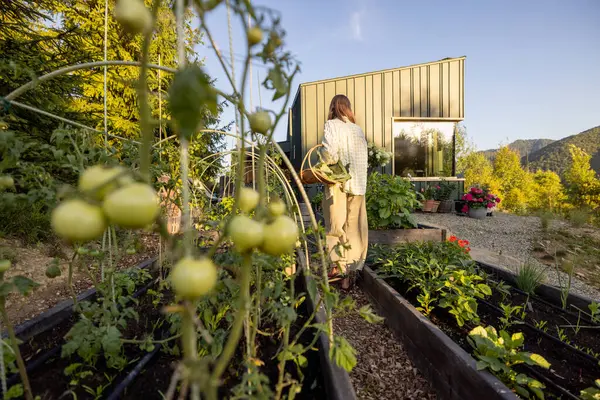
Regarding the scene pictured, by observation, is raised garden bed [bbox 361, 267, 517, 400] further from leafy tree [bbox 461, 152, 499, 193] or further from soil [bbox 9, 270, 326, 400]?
Result: leafy tree [bbox 461, 152, 499, 193]

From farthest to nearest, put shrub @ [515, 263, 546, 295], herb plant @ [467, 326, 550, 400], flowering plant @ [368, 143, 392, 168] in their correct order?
flowering plant @ [368, 143, 392, 168], shrub @ [515, 263, 546, 295], herb plant @ [467, 326, 550, 400]

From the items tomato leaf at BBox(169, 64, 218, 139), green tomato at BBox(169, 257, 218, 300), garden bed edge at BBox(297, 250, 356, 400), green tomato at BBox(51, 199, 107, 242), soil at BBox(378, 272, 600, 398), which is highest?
tomato leaf at BBox(169, 64, 218, 139)

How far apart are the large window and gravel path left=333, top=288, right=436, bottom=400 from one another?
273 inches

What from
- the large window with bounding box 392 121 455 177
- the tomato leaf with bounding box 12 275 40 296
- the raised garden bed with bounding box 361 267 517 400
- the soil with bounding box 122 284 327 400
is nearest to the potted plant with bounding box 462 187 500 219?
the large window with bounding box 392 121 455 177

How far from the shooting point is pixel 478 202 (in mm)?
7430

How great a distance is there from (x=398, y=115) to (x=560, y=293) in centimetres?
690

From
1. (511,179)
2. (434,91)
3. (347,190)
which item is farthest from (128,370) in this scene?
(511,179)

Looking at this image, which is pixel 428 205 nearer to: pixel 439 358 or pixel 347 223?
pixel 347 223

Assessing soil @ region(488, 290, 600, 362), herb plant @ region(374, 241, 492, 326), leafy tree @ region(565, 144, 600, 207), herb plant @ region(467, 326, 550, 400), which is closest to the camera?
herb plant @ region(467, 326, 550, 400)

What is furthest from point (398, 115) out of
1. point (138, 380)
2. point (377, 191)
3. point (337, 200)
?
point (138, 380)

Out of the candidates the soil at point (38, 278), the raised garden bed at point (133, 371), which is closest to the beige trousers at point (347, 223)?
the raised garden bed at point (133, 371)

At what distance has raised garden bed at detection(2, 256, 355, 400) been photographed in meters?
1.10

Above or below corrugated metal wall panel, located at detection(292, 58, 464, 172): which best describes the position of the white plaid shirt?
below

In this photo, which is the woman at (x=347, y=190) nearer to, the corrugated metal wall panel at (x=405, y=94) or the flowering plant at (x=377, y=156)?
the flowering plant at (x=377, y=156)
